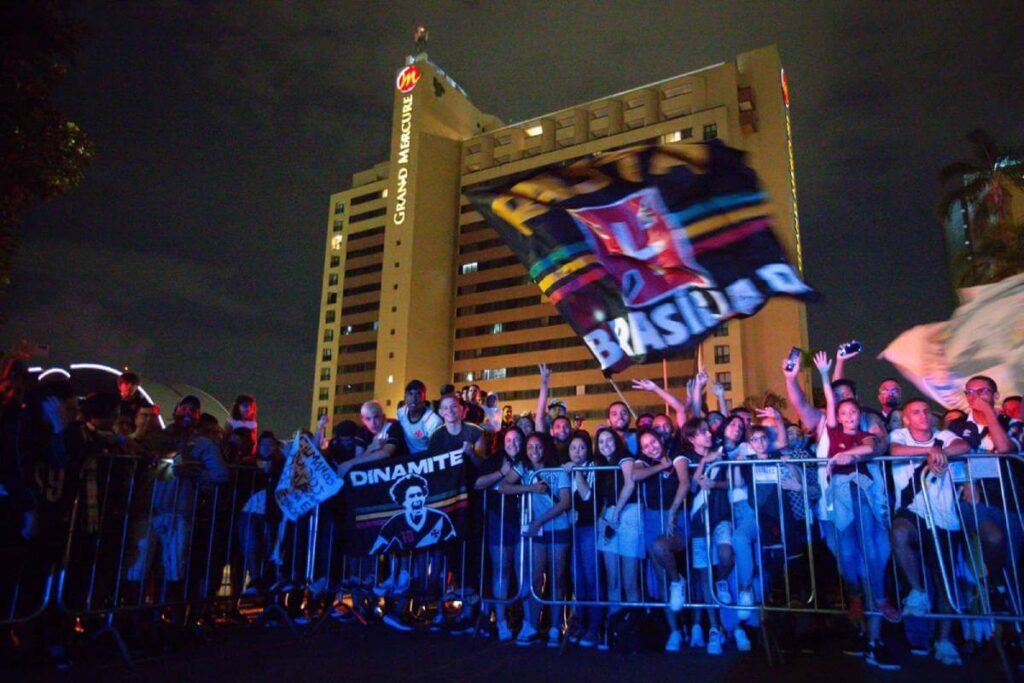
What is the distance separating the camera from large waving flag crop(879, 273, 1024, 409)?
780 centimetres

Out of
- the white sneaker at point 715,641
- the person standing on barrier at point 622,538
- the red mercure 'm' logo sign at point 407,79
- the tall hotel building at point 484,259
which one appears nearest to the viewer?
the white sneaker at point 715,641

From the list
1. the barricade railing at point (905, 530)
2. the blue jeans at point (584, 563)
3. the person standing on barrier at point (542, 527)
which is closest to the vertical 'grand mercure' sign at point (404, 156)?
the person standing on barrier at point (542, 527)

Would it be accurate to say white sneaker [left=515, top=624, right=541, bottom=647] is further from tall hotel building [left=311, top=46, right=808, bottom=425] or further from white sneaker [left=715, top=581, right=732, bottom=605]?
tall hotel building [left=311, top=46, right=808, bottom=425]

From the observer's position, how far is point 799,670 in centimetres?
460

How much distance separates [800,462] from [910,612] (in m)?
1.28

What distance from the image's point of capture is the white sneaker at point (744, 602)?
17.6 ft

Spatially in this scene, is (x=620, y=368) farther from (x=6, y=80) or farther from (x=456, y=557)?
(x=6, y=80)

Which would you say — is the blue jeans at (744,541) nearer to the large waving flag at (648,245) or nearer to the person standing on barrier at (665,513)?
the person standing on barrier at (665,513)

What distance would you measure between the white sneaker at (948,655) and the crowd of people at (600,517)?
0.01 meters

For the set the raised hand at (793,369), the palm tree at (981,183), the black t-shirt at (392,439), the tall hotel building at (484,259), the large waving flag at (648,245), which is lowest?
the black t-shirt at (392,439)

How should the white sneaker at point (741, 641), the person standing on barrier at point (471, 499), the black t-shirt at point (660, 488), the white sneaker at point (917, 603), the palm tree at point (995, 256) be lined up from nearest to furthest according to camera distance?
the white sneaker at point (917, 603) → the white sneaker at point (741, 641) → the black t-shirt at point (660, 488) → the person standing on barrier at point (471, 499) → the palm tree at point (995, 256)

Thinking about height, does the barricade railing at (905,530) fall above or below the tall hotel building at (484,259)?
below

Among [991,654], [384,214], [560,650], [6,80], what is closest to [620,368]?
[560,650]

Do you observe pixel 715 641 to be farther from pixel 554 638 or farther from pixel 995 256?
pixel 995 256
